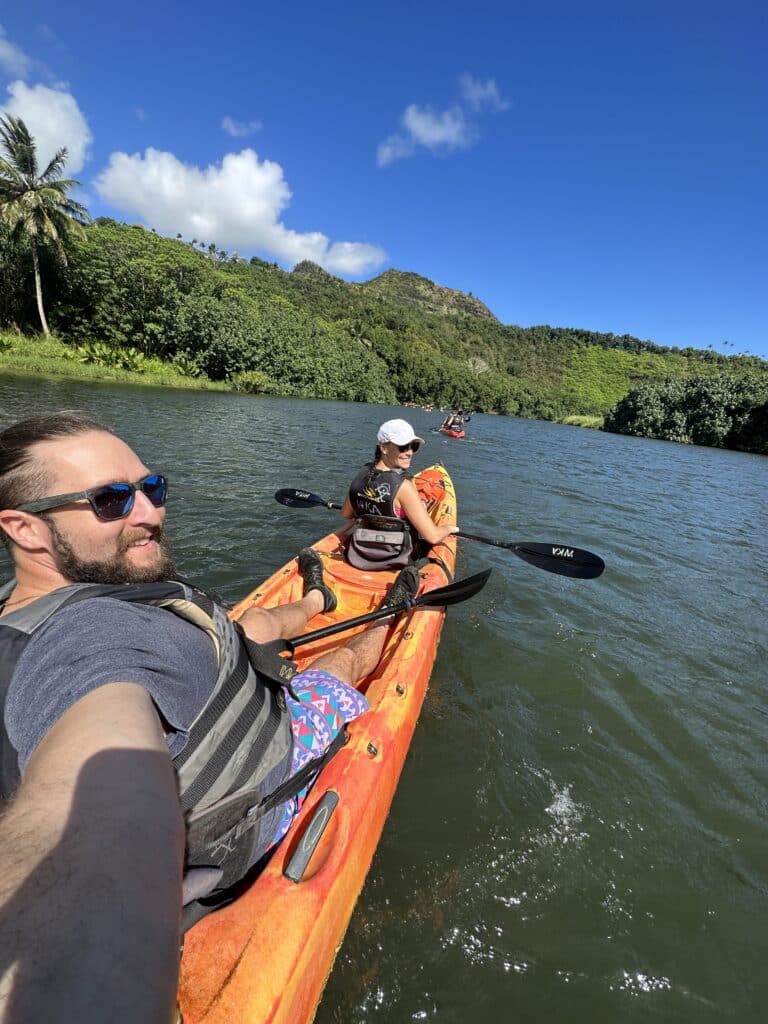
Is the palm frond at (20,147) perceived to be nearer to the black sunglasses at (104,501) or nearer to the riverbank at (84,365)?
the riverbank at (84,365)

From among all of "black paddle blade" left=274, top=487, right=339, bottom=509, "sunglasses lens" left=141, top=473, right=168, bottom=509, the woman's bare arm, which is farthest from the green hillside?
"sunglasses lens" left=141, top=473, right=168, bottom=509

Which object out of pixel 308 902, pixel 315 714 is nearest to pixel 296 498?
pixel 315 714

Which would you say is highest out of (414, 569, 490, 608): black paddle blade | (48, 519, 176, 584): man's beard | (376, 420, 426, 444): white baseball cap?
(376, 420, 426, 444): white baseball cap

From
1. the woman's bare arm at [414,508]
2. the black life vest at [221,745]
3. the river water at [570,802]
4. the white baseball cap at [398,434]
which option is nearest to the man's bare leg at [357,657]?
the river water at [570,802]

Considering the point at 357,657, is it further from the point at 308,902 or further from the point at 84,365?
the point at 84,365

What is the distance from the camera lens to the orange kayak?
1219 millimetres

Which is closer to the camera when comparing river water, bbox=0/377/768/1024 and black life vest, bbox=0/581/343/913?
black life vest, bbox=0/581/343/913

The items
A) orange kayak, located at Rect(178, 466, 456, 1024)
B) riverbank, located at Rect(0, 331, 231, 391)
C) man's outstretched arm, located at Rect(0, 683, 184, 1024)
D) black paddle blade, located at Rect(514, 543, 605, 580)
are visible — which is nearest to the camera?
man's outstretched arm, located at Rect(0, 683, 184, 1024)

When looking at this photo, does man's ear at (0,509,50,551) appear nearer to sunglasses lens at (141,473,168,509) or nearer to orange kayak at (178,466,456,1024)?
sunglasses lens at (141,473,168,509)

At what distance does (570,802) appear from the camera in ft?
8.99

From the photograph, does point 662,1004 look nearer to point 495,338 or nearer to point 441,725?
point 441,725

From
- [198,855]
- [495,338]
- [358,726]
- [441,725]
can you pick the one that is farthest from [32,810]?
[495,338]

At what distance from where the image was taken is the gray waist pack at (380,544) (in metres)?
4.22

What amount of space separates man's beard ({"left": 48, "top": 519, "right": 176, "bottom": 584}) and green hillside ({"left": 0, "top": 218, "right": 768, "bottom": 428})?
91.3 feet
